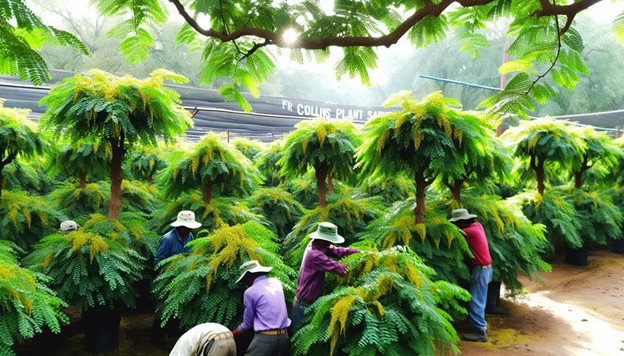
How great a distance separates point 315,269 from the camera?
4.26 metres

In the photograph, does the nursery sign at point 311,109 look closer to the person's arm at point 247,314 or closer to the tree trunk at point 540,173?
the tree trunk at point 540,173

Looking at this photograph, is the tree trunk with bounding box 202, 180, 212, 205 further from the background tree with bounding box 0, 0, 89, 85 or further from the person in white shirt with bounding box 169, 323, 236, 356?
the background tree with bounding box 0, 0, 89, 85

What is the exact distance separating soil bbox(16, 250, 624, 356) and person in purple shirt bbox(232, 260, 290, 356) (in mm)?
1908

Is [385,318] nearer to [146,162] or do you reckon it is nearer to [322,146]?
[322,146]

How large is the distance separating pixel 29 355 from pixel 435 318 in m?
4.61

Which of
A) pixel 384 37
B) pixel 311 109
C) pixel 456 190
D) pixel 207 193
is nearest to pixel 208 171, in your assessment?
pixel 207 193

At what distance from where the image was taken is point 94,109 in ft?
14.9

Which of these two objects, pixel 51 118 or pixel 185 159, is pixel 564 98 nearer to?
pixel 185 159

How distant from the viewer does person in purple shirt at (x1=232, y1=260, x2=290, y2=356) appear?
3957mm

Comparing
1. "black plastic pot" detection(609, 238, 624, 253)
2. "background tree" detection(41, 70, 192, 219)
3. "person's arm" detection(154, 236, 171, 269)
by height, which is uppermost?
"background tree" detection(41, 70, 192, 219)

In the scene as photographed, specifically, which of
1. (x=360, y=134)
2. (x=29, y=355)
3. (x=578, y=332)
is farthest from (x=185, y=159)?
(x=578, y=332)

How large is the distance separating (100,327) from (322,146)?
354 cm

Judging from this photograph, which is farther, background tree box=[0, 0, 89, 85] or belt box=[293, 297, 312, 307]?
belt box=[293, 297, 312, 307]

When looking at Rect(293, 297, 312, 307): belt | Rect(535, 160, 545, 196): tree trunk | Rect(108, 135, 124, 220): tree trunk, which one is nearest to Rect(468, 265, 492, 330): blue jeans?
Rect(293, 297, 312, 307): belt
